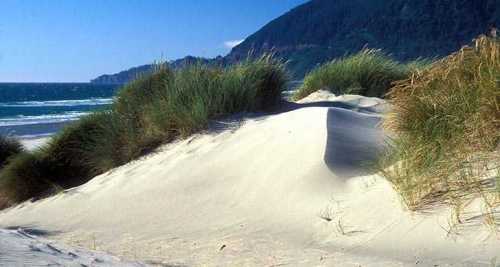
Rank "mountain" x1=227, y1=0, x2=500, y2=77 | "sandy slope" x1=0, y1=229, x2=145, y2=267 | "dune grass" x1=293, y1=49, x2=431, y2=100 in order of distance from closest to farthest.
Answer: "sandy slope" x1=0, y1=229, x2=145, y2=267 → "dune grass" x1=293, y1=49, x2=431, y2=100 → "mountain" x1=227, y1=0, x2=500, y2=77

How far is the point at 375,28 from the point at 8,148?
62.1 m

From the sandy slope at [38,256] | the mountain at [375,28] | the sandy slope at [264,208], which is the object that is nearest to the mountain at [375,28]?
the mountain at [375,28]

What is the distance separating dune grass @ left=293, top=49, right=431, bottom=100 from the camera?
41.3 ft

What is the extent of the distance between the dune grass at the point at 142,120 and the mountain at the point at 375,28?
16.7m

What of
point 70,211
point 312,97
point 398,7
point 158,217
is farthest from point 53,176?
point 398,7

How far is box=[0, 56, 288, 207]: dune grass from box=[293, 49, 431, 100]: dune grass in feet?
8.77

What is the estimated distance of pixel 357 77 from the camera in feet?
41.7

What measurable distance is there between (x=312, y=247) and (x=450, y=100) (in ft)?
5.95

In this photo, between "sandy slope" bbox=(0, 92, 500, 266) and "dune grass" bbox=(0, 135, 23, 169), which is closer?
"sandy slope" bbox=(0, 92, 500, 266)

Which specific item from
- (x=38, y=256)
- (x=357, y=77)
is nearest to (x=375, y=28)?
(x=357, y=77)

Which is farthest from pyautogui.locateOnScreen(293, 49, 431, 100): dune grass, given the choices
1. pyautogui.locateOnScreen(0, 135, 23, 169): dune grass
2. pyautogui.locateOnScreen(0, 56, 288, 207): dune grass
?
pyautogui.locateOnScreen(0, 135, 23, 169): dune grass

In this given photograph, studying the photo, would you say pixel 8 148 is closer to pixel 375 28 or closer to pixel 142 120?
pixel 142 120

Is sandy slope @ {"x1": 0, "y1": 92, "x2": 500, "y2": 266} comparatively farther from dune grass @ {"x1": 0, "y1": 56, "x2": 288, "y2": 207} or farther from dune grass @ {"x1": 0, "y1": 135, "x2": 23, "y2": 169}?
dune grass @ {"x1": 0, "y1": 135, "x2": 23, "y2": 169}

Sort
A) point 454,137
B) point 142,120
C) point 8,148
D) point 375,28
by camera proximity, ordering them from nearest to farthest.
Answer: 1. point 454,137
2. point 142,120
3. point 8,148
4. point 375,28
